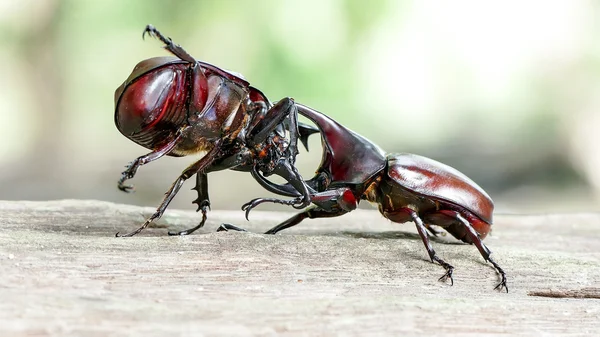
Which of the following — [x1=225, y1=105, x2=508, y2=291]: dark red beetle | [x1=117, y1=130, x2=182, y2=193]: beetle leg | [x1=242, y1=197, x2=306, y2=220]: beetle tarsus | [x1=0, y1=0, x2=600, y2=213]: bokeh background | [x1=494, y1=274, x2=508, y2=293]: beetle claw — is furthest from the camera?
[x1=0, y1=0, x2=600, y2=213]: bokeh background

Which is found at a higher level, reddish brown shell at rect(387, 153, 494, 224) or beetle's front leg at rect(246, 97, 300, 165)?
beetle's front leg at rect(246, 97, 300, 165)

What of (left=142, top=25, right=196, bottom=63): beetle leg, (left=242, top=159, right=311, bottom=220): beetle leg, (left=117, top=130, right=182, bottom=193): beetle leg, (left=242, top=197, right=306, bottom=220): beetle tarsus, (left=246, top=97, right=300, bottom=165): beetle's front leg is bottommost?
(left=242, top=197, right=306, bottom=220): beetle tarsus

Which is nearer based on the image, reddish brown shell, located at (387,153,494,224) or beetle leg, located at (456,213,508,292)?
beetle leg, located at (456,213,508,292)

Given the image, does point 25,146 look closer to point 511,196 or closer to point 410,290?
point 511,196

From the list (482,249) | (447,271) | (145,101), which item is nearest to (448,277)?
(447,271)

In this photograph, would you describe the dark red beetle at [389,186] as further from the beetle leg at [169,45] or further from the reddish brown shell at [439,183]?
the beetle leg at [169,45]

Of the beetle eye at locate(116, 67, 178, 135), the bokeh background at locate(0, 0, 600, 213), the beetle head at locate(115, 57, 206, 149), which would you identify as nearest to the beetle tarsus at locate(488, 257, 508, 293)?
the beetle head at locate(115, 57, 206, 149)

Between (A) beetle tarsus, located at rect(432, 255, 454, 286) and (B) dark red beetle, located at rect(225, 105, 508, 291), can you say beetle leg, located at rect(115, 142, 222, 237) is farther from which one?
(A) beetle tarsus, located at rect(432, 255, 454, 286)

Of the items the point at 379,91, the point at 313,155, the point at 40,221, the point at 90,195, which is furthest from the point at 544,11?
the point at 40,221
